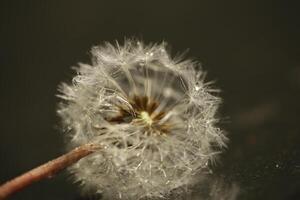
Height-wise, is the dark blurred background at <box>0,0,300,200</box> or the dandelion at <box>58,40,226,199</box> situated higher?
the dark blurred background at <box>0,0,300,200</box>

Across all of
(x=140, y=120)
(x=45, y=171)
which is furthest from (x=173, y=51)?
(x=45, y=171)

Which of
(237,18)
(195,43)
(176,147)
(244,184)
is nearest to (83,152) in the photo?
(176,147)

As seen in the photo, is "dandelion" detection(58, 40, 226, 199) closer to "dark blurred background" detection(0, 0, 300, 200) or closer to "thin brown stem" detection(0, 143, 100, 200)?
"thin brown stem" detection(0, 143, 100, 200)

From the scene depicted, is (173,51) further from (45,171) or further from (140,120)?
(45,171)

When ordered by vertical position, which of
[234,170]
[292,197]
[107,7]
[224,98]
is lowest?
[292,197]

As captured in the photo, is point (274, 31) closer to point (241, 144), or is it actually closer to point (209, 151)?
point (241, 144)

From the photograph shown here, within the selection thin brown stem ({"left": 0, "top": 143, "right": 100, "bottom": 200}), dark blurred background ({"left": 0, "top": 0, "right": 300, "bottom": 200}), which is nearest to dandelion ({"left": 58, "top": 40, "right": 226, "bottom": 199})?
thin brown stem ({"left": 0, "top": 143, "right": 100, "bottom": 200})
